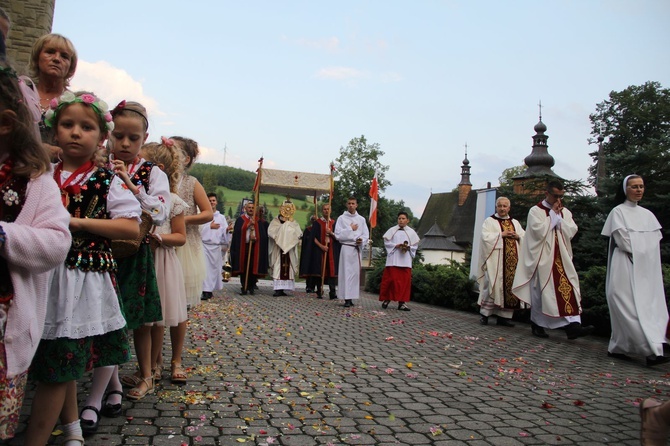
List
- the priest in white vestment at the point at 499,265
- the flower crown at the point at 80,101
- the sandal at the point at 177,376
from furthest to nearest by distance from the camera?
the priest in white vestment at the point at 499,265 < the sandal at the point at 177,376 < the flower crown at the point at 80,101

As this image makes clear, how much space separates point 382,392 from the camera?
4.52m

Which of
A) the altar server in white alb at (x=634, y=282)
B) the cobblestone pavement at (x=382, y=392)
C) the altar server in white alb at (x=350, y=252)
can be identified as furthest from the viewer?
the altar server in white alb at (x=350, y=252)

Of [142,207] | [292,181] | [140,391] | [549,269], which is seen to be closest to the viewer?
[142,207]

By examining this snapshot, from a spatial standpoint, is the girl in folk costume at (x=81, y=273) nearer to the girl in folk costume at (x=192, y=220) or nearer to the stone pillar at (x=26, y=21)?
the girl in folk costume at (x=192, y=220)

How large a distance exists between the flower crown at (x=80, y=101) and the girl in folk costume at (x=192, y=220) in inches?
70.7

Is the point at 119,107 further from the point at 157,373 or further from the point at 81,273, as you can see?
the point at 157,373

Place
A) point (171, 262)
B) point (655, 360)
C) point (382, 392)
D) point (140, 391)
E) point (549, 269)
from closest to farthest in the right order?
1. point (140, 391)
2. point (171, 262)
3. point (382, 392)
4. point (655, 360)
5. point (549, 269)

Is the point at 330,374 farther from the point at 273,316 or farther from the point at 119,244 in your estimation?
the point at 273,316

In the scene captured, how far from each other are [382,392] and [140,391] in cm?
180

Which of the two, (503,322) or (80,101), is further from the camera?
(503,322)

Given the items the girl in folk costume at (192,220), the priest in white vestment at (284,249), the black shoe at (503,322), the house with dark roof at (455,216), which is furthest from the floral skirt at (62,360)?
the house with dark roof at (455,216)

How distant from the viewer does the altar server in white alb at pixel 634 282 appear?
271 inches

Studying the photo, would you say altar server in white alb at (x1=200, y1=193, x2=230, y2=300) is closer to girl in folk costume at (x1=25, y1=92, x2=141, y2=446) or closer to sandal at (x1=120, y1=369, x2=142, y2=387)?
sandal at (x1=120, y1=369, x2=142, y2=387)

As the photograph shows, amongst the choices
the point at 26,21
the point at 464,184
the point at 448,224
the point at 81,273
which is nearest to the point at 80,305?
the point at 81,273
